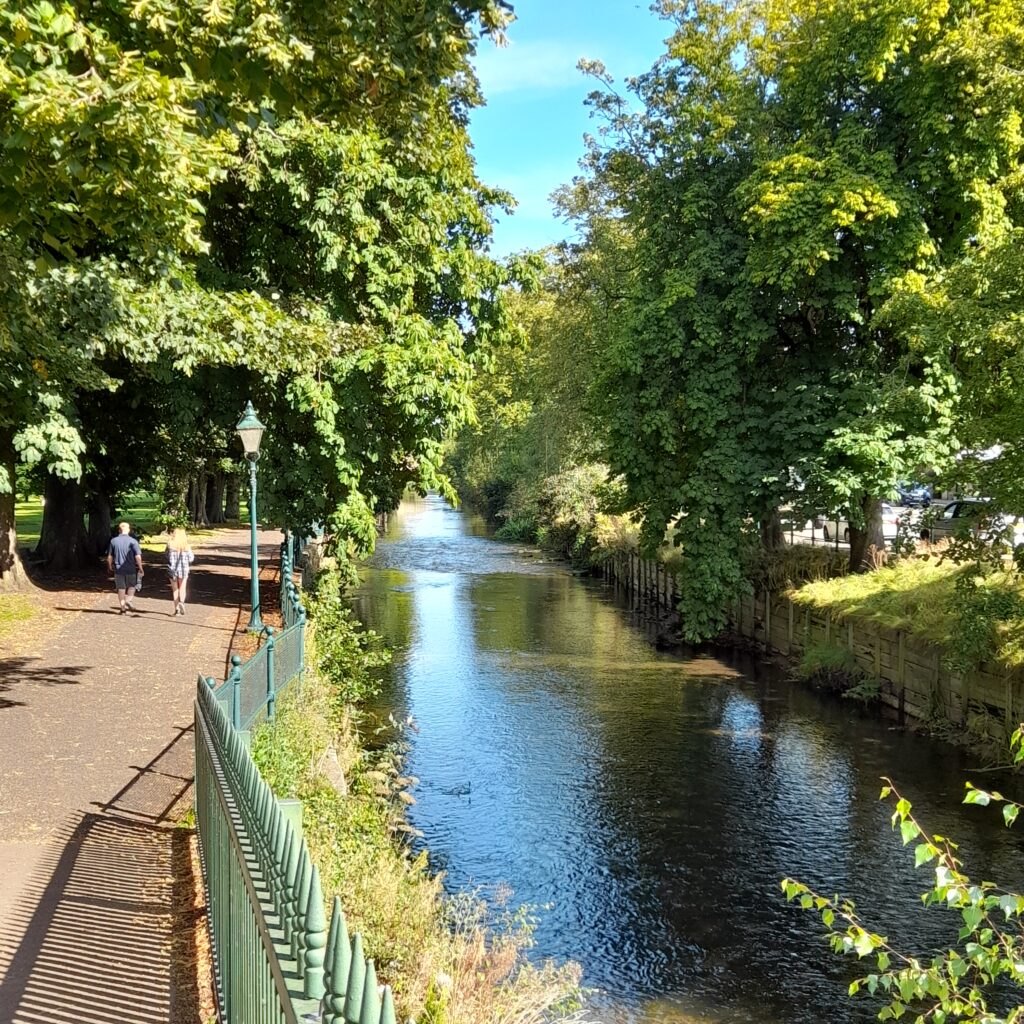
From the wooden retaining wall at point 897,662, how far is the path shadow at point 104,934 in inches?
542

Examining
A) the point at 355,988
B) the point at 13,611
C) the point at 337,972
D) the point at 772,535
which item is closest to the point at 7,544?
the point at 13,611

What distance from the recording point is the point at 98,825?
8484 mm

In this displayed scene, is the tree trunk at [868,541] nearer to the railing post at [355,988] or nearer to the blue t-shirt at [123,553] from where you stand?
the blue t-shirt at [123,553]

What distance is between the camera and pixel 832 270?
22516 mm

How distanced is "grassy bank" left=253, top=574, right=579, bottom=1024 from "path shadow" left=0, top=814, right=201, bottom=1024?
1.07 m

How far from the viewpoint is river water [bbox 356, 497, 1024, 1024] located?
410 inches

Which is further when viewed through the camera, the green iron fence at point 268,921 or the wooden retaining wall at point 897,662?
the wooden retaining wall at point 897,662

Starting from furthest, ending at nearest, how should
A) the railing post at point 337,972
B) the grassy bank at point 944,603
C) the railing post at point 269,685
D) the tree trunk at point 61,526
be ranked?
the tree trunk at point 61,526 < the grassy bank at point 944,603 < the railing post at point 269,685 < the railing post at point 337,972

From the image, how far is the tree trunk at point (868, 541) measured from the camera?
24.5m

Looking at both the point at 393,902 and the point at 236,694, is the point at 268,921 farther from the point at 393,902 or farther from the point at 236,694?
the point at 236,694

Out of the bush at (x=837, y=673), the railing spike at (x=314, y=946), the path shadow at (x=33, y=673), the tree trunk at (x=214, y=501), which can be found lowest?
the bush at (x=837, y=673)

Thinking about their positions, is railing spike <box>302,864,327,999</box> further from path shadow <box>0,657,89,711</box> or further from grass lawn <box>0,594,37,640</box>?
grass lawn <box>0,594,37,640</box>

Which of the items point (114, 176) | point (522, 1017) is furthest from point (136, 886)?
point (114, 176)

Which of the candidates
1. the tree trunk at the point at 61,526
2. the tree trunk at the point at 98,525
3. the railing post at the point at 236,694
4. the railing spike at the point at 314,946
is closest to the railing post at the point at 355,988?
the railing spike at the point at 314,946
